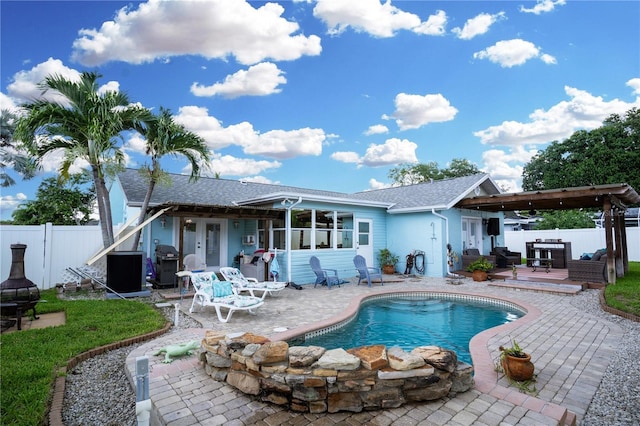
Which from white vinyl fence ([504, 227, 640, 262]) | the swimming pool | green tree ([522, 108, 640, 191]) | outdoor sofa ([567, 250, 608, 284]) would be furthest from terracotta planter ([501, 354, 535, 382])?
green tree ([522, 108, 640, 191])

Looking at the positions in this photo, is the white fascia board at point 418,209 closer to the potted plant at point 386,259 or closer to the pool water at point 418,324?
the potted plant at point 386,259

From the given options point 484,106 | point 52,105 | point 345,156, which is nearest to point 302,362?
point 52,105

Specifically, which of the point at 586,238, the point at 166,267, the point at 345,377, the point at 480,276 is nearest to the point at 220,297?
the point at 166,267

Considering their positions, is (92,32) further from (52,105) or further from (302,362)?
(302,362)

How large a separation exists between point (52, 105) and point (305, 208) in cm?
784

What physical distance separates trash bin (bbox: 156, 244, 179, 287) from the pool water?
5865mm

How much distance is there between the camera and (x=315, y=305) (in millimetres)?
7863

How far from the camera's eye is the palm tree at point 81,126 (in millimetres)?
9102

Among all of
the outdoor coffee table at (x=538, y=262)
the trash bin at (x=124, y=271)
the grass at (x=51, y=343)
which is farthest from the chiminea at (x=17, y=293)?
the outdoor coffee table at (x=538, y=262)

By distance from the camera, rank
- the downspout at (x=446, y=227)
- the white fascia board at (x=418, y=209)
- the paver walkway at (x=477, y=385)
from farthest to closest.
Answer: the downspout at (x=446, y=227) < the white fascia board at (x=418, y=209) < the paver walkway at (x=477, y=385)

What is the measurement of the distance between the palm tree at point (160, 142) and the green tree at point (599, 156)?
29346 mm

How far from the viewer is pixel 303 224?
1160 cm

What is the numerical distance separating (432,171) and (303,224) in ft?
101

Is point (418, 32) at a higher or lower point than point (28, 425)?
higher
